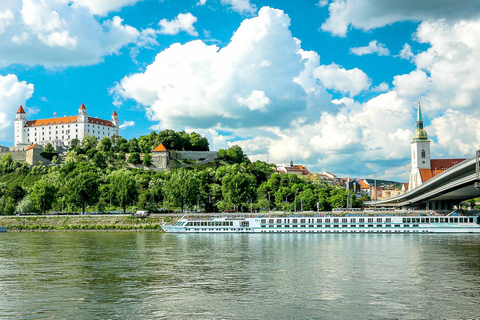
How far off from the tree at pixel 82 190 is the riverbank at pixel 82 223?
474cm

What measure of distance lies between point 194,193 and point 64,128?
7220cm

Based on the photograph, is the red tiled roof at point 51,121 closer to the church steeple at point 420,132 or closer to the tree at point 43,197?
the tree at point 43,197

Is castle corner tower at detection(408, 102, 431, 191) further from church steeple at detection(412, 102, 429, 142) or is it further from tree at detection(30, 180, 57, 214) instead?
tree at detection(30, 180, 57, 214)

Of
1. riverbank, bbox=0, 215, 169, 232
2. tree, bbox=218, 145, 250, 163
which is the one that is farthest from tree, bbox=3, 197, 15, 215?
tree, bbox=218, 145, 250, 163

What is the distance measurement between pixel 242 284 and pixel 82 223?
4598 cm

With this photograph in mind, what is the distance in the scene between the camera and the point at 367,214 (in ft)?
191

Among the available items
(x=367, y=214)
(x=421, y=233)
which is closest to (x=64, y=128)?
(x=367, y=214)

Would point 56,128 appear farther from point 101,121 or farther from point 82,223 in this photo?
point 82,223

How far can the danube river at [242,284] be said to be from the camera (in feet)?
52.1

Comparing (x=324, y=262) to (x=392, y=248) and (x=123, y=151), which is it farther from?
(x=123, y=151)

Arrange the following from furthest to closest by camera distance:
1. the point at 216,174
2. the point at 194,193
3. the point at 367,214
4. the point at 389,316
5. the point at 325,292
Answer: the point at 216,174 < the point at 194,193 < the point at 367,214 < the point at 325,292 < the point at 389,316

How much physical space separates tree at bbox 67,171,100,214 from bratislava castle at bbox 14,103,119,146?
185 ft

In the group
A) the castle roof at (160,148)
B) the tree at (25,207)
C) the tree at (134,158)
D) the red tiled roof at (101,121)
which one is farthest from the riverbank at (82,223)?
the red tiled roof at (101,121)

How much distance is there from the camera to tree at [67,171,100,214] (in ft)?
220
